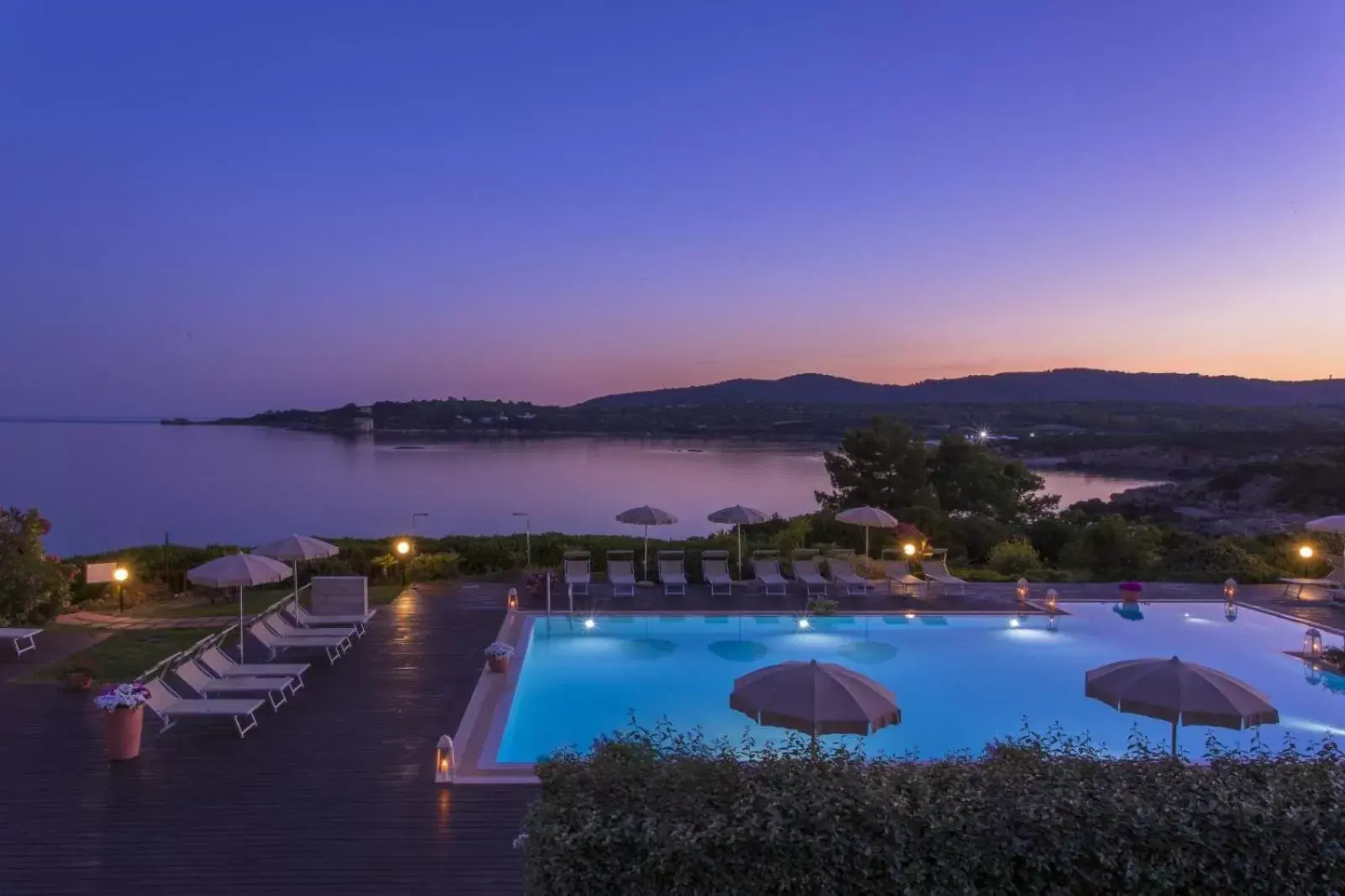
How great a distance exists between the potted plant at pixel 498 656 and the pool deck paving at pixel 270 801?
268 mm

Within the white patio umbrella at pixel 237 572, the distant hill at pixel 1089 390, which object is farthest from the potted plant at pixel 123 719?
the distant hill at pixel 1089 390

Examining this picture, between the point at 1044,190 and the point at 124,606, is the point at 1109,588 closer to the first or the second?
the point at 1044,190

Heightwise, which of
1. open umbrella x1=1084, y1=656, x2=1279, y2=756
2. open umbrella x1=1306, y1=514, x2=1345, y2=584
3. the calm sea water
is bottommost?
the calm sea water

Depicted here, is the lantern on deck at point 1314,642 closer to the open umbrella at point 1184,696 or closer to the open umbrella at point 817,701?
the open umbrella at point 1184,696

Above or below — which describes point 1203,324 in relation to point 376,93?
below

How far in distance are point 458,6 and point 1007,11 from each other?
385 inches

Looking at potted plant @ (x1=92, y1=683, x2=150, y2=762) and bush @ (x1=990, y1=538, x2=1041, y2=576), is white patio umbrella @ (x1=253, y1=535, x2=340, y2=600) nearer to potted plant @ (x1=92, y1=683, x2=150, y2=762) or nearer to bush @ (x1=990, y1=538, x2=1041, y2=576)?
potted plant @ (x1=92, y1=683, x2=150, y2=762)

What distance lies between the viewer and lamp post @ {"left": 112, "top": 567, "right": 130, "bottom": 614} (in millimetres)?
11414

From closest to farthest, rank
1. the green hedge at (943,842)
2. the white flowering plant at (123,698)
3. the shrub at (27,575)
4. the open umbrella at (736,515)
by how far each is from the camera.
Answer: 1. the green hedge at (943,842)
2. the white flowering plant at (123,698)
3. the shrub at (27,575)
4. the open umbrella at (736,515)

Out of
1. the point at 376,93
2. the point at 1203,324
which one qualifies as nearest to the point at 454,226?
the point at 376,93

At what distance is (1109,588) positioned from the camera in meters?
13.4

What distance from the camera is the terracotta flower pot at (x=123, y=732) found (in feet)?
19.4

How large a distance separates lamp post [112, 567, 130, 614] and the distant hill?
55.1 metres

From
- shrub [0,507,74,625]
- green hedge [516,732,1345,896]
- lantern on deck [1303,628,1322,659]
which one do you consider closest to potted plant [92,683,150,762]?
green hedge [516,732,1345,896]
